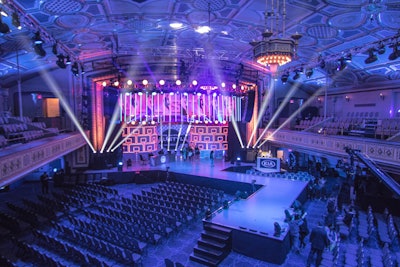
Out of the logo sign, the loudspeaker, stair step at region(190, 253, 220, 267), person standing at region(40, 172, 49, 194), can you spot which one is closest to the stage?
the logo sign

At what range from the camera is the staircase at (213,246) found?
8078 millimetres

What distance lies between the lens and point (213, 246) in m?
8.37

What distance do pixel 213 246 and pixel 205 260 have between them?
0.54 metres

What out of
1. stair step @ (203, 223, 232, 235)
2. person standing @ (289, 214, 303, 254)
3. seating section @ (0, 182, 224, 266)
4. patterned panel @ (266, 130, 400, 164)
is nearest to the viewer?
seating section @ (0, 182, 224, 266)

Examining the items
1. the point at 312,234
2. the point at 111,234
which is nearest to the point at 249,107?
the point at 312,234

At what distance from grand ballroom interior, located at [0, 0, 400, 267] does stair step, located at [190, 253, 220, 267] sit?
34 millimetres

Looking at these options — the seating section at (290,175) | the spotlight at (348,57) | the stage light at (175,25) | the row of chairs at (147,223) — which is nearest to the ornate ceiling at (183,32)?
the stage light at (175,25)

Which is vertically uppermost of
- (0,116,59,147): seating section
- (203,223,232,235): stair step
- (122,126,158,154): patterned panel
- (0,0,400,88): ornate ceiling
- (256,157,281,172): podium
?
(0,0,400,88): ornate ceiling

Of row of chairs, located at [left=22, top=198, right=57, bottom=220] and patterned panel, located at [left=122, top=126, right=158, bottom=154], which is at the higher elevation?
patterned panel, located at [left=122, top=126, right=158, bottom=154]

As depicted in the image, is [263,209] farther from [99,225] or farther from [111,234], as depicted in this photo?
[99,225]

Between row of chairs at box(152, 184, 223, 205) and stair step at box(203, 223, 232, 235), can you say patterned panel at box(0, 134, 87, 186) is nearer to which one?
row of chairs at box(152, 184, 223, 205)

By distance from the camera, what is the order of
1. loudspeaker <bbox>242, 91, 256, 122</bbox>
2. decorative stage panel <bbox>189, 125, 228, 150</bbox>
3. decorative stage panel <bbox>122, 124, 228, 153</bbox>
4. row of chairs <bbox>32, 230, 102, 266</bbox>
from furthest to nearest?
1. decorative stage panel <bbox>189, 125, 228, 150</bbox>
2. decorative stage panel <bbox>122, 124, 228, 153</bbox>
3. loudspeaker <bbox>242, 91, 256, 122</bbox>
4. row of chairs <bbox>32, 230, 102, 266</bbox>

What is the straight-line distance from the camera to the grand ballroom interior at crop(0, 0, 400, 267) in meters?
8.23

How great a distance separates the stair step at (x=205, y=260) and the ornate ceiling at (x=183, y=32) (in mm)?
8508
